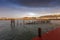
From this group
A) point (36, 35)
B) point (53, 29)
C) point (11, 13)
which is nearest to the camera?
point (11, 13)

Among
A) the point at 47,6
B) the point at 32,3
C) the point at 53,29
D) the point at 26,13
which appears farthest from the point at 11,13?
the point at 53,29

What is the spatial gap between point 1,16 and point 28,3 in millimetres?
509

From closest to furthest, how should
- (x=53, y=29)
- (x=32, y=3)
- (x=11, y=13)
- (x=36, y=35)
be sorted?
(x=32, y=3), (x=11, y=13), (x=36, y=35), (x=53, y=29)

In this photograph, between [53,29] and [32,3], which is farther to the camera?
[53,29]

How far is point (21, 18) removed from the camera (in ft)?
5.53

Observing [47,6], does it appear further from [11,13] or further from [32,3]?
[11,13]

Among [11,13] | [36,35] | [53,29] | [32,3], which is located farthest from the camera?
[53,29]

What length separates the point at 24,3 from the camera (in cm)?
159

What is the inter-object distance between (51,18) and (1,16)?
844 mm

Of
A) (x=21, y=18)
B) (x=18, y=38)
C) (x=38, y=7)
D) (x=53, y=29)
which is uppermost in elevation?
(x=38, y=7)

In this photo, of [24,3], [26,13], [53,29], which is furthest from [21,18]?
[53,29]

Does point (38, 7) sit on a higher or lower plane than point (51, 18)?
higher

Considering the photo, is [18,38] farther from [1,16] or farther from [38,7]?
[38,7]

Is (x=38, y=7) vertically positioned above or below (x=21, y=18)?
above
